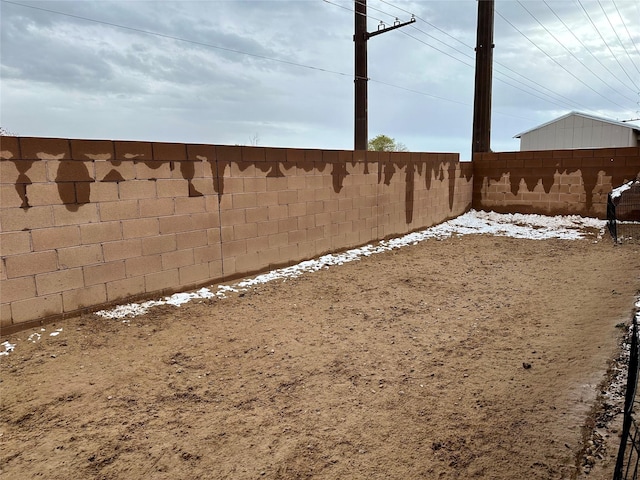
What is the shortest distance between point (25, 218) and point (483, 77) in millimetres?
13917

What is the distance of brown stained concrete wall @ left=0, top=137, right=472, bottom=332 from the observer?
412 centimetres

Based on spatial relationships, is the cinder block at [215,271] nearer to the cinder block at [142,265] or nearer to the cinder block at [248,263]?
the cinder block at [248,263]

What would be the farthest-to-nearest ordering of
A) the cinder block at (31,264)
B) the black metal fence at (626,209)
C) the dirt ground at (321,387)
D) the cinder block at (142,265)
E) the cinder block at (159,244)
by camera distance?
the black metal fence at (626,209) → the cinder block at (159,244) → the cinder block at (142,265) → the cinder block at (31,264) → the dirt ground at (321,387)

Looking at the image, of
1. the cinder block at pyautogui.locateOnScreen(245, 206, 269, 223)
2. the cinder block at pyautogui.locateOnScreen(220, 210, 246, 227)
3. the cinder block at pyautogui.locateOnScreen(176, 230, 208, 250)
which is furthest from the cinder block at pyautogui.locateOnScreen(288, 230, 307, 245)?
the cinder block at pyautogui.locateOnScreen(176, 230, 208, 250)

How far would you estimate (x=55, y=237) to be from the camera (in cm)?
431

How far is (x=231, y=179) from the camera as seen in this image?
598cm

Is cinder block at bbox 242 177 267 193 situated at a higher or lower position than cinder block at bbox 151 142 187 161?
lower

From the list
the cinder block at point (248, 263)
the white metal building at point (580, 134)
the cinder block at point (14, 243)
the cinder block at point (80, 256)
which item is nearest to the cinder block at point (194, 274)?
the cinder block at point (248, 263)

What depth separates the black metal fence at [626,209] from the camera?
978cm

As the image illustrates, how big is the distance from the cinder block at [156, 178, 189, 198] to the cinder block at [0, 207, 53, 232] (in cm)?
125

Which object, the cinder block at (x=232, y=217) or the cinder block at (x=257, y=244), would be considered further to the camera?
the cinder block at (x=257, y=244)

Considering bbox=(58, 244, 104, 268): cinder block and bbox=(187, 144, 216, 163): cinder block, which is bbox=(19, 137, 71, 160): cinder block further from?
bbox=(187, 144, 216, 163): cinder block

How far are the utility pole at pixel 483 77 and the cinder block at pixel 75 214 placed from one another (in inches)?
490

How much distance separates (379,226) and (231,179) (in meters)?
4.08
